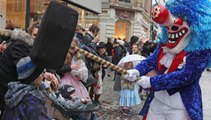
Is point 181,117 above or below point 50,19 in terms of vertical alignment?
below

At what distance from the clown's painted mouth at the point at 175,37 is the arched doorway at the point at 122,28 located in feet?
88.8

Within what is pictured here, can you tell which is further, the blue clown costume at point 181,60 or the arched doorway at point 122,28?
the arched doorway at point 122,28

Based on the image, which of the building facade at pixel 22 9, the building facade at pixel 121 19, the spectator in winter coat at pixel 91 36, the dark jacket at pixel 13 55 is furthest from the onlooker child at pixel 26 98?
the building facade at pixel 121 19

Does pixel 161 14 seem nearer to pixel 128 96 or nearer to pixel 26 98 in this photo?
pixel 26 98

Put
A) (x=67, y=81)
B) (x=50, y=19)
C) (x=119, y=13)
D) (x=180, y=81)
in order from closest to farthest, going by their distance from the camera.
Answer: (x=50, y=19) → (x=180, y=81) → (x=67, y=81) → (x=119, y=13)

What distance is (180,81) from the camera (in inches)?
110

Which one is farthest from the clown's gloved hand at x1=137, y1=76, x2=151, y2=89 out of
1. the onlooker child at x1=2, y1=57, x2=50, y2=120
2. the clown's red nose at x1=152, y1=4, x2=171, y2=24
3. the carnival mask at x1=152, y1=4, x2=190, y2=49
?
the onlooker child at x1=2, y1=57, x2=50, y2=120

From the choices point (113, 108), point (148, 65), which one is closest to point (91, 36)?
point (113, 108)

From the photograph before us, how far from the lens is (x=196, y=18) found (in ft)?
9.50

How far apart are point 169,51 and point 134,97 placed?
3116mm

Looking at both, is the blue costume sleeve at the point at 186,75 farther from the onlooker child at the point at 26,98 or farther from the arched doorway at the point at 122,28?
the arched doorway at the point at 122,28

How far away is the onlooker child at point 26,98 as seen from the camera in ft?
7.77

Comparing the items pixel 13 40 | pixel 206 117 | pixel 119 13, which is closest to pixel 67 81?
pixel 13 40

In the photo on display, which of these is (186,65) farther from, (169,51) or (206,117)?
(206,117)
